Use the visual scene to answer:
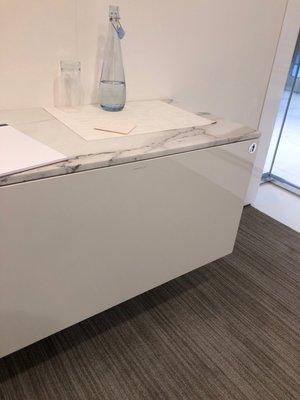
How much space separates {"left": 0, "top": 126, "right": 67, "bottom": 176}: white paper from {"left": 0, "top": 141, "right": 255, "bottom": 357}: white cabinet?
0.14 feet

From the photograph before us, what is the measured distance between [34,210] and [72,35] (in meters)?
0.66

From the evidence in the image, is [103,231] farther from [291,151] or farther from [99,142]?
[291,151]

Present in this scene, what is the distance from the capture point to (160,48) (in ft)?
4.44

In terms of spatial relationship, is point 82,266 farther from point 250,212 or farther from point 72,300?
point 250,212

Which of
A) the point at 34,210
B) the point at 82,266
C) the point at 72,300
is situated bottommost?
the point at 72,300

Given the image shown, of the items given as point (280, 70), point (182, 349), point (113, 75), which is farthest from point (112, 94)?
point (280, 70)

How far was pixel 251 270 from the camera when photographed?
1679mm

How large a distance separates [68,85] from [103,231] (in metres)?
0.56

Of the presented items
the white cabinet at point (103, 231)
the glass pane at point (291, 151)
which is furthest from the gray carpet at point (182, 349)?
the glass pane at point (291, 151)

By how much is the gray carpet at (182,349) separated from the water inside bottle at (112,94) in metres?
0.78

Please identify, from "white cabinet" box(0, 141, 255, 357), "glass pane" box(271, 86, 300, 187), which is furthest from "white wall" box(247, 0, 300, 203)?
"white cabinet" box(0, 141, 255, 357)

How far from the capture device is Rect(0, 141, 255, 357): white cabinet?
0.81m

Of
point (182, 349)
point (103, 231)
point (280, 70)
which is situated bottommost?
point (182, 349)

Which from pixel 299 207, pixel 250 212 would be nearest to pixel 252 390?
pixel 250 212
